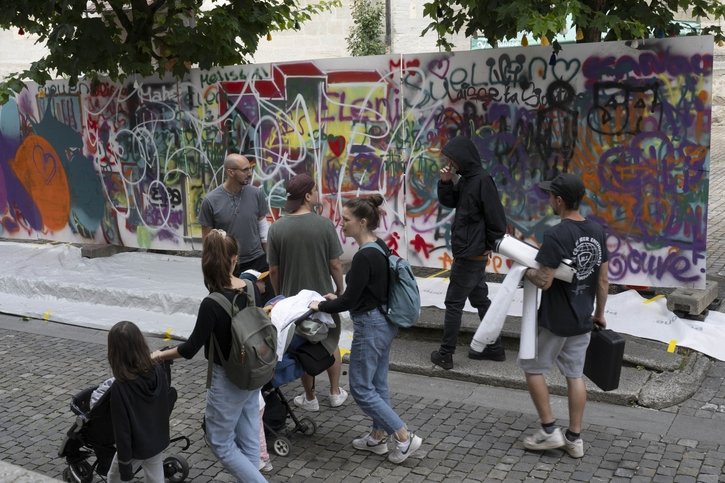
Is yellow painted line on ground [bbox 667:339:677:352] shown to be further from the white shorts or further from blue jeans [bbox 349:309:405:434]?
blue jeans [bbox 349:309:405:434]

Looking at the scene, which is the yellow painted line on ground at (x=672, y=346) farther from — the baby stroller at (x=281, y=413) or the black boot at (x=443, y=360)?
the baby stroller at (x=281, y=413)

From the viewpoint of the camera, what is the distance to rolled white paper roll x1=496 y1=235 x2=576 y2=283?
16.7ft

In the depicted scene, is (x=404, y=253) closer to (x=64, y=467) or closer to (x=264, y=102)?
(x=264, y=102)

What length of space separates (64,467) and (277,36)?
16.4 metres

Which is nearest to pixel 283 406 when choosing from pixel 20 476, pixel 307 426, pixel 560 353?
pixel 307 426

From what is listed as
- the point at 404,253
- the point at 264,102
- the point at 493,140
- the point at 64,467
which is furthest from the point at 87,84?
the point at 64,467

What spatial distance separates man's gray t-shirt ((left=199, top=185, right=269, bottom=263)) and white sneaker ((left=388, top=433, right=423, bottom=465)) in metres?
2.33

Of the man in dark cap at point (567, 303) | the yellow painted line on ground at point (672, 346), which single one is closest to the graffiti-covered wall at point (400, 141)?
the yellow painted line on ground at point (672, 346)

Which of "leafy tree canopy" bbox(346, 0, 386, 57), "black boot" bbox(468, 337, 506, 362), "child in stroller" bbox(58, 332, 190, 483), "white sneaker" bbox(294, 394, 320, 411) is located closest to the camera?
"child in stroller" bbox(58, 332, 190, 483)

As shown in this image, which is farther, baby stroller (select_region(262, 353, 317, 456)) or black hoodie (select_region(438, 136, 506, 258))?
black hoodie (select_region(438, 136, 506, 258))

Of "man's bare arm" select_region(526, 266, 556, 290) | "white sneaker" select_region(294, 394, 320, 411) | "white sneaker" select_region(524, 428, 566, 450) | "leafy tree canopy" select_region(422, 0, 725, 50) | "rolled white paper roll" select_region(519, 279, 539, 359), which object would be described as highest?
"leafy tree canopy" select_region(422, 0, 725, 50)

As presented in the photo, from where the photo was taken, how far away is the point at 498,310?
553cm

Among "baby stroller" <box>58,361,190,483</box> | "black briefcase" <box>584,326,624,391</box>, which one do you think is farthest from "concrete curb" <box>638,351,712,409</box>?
"baby stroller" <box>58,361,190,483</box>

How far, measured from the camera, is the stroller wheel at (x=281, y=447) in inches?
217
